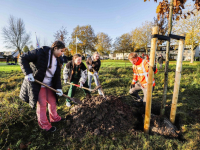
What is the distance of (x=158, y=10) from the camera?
2871 millimetres

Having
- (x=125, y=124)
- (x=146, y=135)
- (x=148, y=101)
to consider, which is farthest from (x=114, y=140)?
(x=148, y=101)

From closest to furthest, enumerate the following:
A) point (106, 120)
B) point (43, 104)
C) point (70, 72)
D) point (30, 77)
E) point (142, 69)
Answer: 1. point (30, 77)
2. point (43, 104)
3. point (106, 120)
4. point (142, 69)
5. point (70, 72)

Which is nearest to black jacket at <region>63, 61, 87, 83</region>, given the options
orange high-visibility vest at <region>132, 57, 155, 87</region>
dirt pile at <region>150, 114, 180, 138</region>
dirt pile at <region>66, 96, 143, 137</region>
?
dirt pile at <region>66, 96, 143, 137</region>

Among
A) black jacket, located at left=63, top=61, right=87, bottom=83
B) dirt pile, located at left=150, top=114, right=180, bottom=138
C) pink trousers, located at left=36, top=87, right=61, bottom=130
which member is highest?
black jacket, located at left=63, top=61, right=87, bottom=83

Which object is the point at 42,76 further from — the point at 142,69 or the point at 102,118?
the point at 142,69

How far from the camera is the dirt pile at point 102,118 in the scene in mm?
2563

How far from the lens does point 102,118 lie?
111 inches

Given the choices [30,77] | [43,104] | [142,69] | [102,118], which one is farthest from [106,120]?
[30,77]

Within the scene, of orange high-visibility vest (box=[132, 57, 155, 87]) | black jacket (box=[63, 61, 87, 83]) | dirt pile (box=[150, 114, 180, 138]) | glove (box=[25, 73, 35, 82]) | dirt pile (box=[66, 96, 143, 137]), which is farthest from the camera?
black jacket (box=[63, 61, 87, 83])

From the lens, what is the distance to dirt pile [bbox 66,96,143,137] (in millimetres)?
2563

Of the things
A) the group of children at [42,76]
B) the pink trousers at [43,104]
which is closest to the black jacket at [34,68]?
the group of children at [42,76]

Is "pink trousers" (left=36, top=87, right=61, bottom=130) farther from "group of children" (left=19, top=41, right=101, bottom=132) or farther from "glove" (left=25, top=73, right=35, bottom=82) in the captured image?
"glove" (left=25, top=73, right=35, bottom=82)

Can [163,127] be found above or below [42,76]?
below

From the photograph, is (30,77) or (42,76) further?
(42,76)
